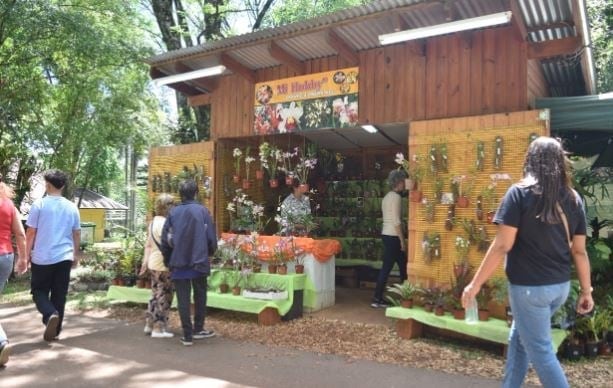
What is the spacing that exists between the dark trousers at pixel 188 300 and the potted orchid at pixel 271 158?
2.84 m

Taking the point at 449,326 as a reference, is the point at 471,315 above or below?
above

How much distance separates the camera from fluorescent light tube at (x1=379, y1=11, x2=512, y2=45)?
496cm

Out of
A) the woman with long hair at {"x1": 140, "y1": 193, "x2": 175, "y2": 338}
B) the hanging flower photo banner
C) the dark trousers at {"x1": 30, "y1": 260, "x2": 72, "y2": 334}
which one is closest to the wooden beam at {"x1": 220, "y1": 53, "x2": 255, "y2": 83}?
the hanging flower photo banner

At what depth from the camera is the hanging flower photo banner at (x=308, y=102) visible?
6734mm

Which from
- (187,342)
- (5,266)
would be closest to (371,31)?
(187,342)

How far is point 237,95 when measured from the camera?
7836 millimetres

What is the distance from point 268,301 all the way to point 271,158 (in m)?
2.73

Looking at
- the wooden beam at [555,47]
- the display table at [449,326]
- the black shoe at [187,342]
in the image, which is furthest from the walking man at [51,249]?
the wooden beam at [555,47]

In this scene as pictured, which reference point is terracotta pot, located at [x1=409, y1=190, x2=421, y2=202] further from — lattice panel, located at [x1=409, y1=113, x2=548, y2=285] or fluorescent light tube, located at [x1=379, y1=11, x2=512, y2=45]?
fluorescent light tube, located at [x1=379, y1=11, x2=512, y2=45]

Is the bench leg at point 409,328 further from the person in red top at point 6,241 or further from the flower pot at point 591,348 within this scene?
the person in red top at point 6,241

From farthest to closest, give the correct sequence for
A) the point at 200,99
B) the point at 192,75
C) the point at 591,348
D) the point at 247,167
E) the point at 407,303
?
the point at 200,99 → the point at 247,167 → the point at 192,75 → the point at 407,303 → the point at 591,348

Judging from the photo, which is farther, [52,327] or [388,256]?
[388,256]

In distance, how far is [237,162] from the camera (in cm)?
820

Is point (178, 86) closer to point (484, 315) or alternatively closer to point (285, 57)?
point (285, 57)
